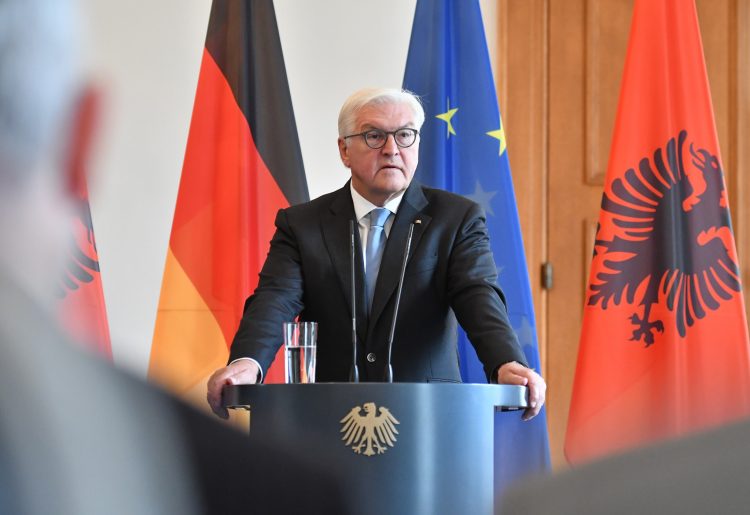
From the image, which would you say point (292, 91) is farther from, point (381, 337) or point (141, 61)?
point (381, 337)

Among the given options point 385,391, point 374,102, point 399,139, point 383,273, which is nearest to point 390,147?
point 399,139

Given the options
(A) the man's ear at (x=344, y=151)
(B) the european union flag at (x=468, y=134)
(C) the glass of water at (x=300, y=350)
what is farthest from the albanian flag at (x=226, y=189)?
(C) the glass of water at (x=300, y=350)

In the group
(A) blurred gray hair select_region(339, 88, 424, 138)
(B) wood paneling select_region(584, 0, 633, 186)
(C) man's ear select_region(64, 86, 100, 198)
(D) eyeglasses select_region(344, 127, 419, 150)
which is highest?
(B) wood paneling select_region(584, 0, 633, 186)

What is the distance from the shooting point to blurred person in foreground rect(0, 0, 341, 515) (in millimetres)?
435

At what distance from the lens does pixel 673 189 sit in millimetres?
4246

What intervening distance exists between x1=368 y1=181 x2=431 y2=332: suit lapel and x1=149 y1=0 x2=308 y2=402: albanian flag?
3.63 feet

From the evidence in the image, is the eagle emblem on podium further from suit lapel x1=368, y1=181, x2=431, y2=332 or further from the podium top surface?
suit lapel x1=368, y1=181, x2=431, y2=332

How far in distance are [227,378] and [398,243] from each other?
2.57 feet

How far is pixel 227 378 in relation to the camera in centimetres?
280

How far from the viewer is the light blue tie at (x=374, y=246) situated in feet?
10.8

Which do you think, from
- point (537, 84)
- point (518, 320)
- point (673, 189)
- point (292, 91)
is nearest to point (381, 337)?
point (518, 320)

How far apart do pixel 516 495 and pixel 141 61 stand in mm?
4615

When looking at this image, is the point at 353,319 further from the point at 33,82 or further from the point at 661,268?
the point at 33,82

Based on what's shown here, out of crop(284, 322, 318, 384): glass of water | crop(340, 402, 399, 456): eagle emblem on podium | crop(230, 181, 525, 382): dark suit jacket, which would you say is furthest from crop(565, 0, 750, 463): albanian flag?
crop(340, 402, 399, 456): eagle emblem on podium
